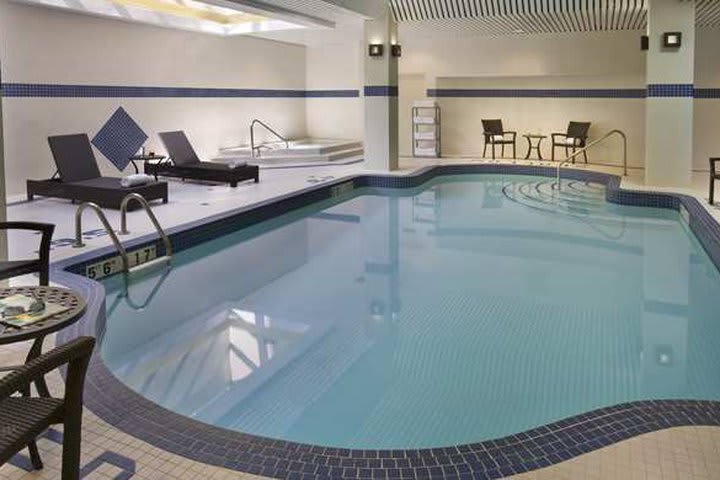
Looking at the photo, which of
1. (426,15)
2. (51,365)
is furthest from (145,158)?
(51,365)

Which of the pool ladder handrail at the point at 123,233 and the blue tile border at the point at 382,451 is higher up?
the pool ladder handrail at the point at 123,233

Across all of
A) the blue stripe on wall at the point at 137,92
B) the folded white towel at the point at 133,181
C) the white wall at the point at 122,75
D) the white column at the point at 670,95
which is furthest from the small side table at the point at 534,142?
the folded white towel at the point at 133,181

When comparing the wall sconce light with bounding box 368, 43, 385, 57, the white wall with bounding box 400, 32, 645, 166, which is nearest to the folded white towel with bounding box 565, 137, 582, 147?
the white wall with bounding box 400, 32, 645, 166

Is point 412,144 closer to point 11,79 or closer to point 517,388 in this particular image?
point 11,79

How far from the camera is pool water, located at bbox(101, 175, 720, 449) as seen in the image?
12.1 ft

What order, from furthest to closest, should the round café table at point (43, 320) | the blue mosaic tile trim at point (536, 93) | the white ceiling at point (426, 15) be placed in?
the blue mosaic tile trim at point (536, 93) → the white ceiling at point (426, 15) → the round café table at point (43, 320)

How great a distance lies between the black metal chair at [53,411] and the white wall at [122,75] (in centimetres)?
808

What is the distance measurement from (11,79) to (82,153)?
1461mm

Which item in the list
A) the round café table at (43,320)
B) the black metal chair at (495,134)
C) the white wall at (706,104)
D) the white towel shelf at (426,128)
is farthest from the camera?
the white towel shelf at (426,128)

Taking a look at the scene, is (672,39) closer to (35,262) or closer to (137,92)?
(137,92)

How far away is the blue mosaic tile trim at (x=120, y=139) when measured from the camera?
10.8 metres

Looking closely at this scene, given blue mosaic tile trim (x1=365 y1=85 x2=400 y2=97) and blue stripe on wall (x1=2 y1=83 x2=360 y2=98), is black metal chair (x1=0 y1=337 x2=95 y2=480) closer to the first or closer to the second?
blue stripe on wall (x1=2 y1=83 x2=360 y2=98)

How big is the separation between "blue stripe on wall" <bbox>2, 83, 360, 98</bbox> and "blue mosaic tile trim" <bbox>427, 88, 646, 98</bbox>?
2.36 meters

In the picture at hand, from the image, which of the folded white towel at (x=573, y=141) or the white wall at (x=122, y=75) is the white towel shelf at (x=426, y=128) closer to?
the folded white towel at (x=573, y=141)
